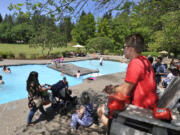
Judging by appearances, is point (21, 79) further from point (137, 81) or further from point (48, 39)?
point (137, 81)

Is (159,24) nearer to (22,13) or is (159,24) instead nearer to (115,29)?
(22,13)

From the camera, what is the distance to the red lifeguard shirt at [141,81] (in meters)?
1.48

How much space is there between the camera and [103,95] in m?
→ 6.83

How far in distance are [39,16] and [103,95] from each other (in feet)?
15.7

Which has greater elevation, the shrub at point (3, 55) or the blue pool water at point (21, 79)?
the shrub at point (3, 55)

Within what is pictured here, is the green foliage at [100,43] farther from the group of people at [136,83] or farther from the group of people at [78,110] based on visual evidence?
the group of people at [136,83]

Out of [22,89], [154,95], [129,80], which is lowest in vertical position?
[22,89]

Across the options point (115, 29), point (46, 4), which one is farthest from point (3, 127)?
point (115, 29)

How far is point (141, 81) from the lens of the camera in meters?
1.57

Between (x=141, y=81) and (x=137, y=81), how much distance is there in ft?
0.34

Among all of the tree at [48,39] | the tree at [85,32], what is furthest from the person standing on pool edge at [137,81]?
the tree at [85,32]

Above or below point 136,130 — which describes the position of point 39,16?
above

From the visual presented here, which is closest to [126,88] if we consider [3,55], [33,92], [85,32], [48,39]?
[33,92]

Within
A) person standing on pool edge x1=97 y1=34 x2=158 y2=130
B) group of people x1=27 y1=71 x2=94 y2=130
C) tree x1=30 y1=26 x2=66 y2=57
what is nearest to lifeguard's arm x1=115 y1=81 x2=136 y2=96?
person standing on pool edge x1=97 y1=34 x2=158 y2=130
